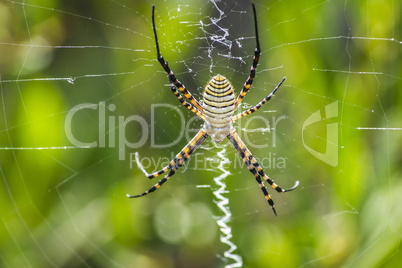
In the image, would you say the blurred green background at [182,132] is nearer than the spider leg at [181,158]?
Yes

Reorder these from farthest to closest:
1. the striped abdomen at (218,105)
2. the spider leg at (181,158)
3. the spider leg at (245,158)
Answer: the spider leg at (181,158) < the spider leg at (245,158) < the striped abdomen at (218,105)

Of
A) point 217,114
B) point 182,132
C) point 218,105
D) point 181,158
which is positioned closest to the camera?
point 218,105

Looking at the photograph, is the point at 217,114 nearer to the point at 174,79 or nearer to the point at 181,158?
the point at 174,79

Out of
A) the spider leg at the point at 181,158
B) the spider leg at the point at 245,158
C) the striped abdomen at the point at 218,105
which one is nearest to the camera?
the striped abdomen at the point at 218,105

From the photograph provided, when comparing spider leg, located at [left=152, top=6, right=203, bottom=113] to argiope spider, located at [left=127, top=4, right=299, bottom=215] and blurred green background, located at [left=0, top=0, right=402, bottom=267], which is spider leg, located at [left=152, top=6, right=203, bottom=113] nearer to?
argiope spider, located at [left=127, top=4, right=299, bottom=215]

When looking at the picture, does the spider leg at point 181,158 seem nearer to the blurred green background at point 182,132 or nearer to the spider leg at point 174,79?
the blurred green background at point 182,132

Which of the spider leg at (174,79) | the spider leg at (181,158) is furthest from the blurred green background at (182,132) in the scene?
the spider leg at (174,79)

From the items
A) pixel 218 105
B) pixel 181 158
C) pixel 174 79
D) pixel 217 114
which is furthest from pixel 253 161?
pixel 174 79

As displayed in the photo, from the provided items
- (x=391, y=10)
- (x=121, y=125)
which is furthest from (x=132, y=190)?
(x=391, y=10)
